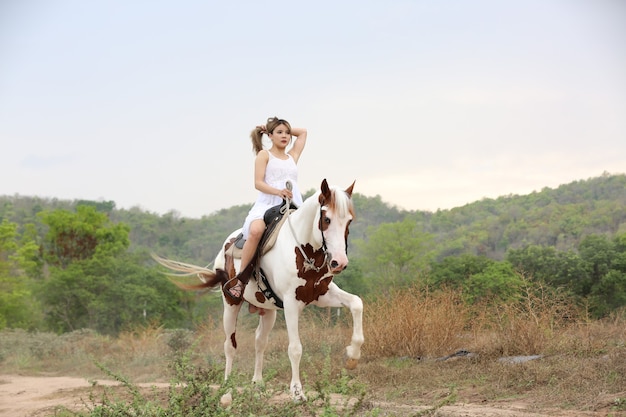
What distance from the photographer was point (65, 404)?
9.09 metres

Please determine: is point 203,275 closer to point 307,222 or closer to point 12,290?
point 307,222

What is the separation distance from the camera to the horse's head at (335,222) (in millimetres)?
5695

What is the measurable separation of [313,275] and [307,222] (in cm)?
52

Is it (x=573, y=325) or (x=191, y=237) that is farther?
(x=191, y=237)

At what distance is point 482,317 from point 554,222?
132ft

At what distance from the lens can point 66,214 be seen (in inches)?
1742

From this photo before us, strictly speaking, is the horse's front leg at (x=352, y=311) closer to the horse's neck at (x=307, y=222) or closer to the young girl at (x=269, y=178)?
the horse's neck at (x=307, y=222)

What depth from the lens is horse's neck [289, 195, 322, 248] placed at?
246 inches

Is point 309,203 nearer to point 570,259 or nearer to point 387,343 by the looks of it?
point 387,343

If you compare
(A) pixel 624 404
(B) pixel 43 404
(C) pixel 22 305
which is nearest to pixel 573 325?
(A) pixel 624 404

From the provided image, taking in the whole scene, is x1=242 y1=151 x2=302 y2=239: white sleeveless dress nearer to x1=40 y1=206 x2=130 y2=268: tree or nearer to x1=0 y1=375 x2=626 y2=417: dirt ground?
x1=0 y1=375 x2=626 y2=417: dirt ground

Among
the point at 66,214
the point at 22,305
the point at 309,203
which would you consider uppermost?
the point at 66,214

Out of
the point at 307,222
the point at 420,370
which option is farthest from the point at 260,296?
the point at 420,370

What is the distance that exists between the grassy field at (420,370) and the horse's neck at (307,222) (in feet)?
3.63
